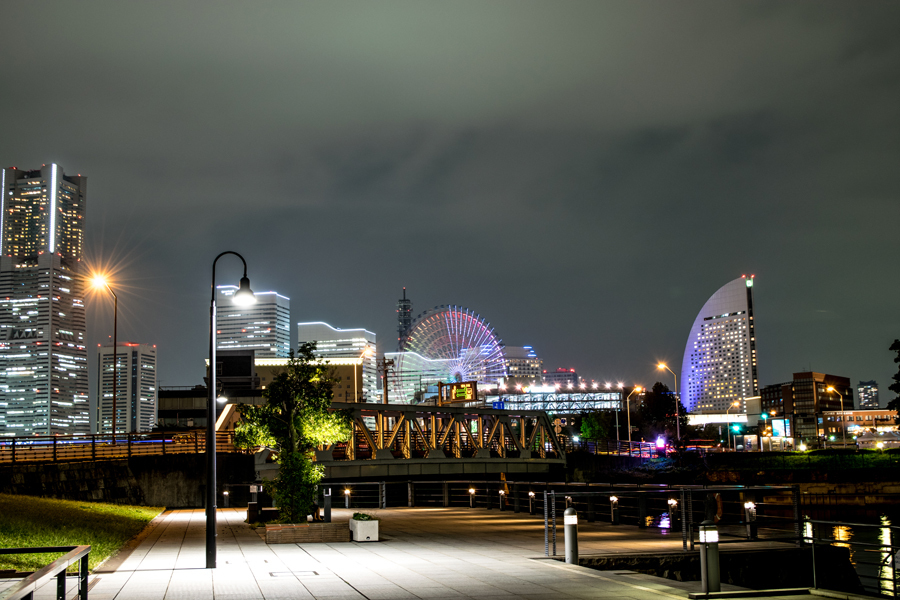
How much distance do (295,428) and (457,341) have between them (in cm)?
8769

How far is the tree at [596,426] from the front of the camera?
152 metres

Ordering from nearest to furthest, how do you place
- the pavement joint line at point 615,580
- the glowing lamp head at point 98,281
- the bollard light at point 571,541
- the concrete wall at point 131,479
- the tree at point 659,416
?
Result: the pavement joint line at point 615,580 → the bollard light at point 571,541 → the concrete wall at point 131,479 → the glowing lamp head at point 98,281 → the tree at point 659,416

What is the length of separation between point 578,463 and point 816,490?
83.7 ft

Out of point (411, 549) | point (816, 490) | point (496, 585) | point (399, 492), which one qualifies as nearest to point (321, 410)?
point (411, 549)

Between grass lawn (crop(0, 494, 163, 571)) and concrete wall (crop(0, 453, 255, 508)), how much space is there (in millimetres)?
7614

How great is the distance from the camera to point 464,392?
10188cm

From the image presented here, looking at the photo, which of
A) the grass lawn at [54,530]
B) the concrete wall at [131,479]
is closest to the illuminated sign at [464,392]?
the concrete wall at [131,479]

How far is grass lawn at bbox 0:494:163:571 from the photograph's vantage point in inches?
651

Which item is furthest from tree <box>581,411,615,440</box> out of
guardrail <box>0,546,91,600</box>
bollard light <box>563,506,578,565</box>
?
guardrail <box>0,546,91,600</box>

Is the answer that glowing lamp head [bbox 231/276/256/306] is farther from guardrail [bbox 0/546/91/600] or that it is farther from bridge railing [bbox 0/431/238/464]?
bridge railing [bbox 0/431/238/464]

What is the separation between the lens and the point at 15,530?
18672 millimetres

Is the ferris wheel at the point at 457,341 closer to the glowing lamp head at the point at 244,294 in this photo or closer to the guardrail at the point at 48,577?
the glowing lamp head at the point at 244,294

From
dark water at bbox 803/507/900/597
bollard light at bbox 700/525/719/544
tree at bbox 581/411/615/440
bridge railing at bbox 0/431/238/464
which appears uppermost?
bridge railing at bbox 0/431/238/464

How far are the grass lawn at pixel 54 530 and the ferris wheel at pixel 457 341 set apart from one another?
82.3m
